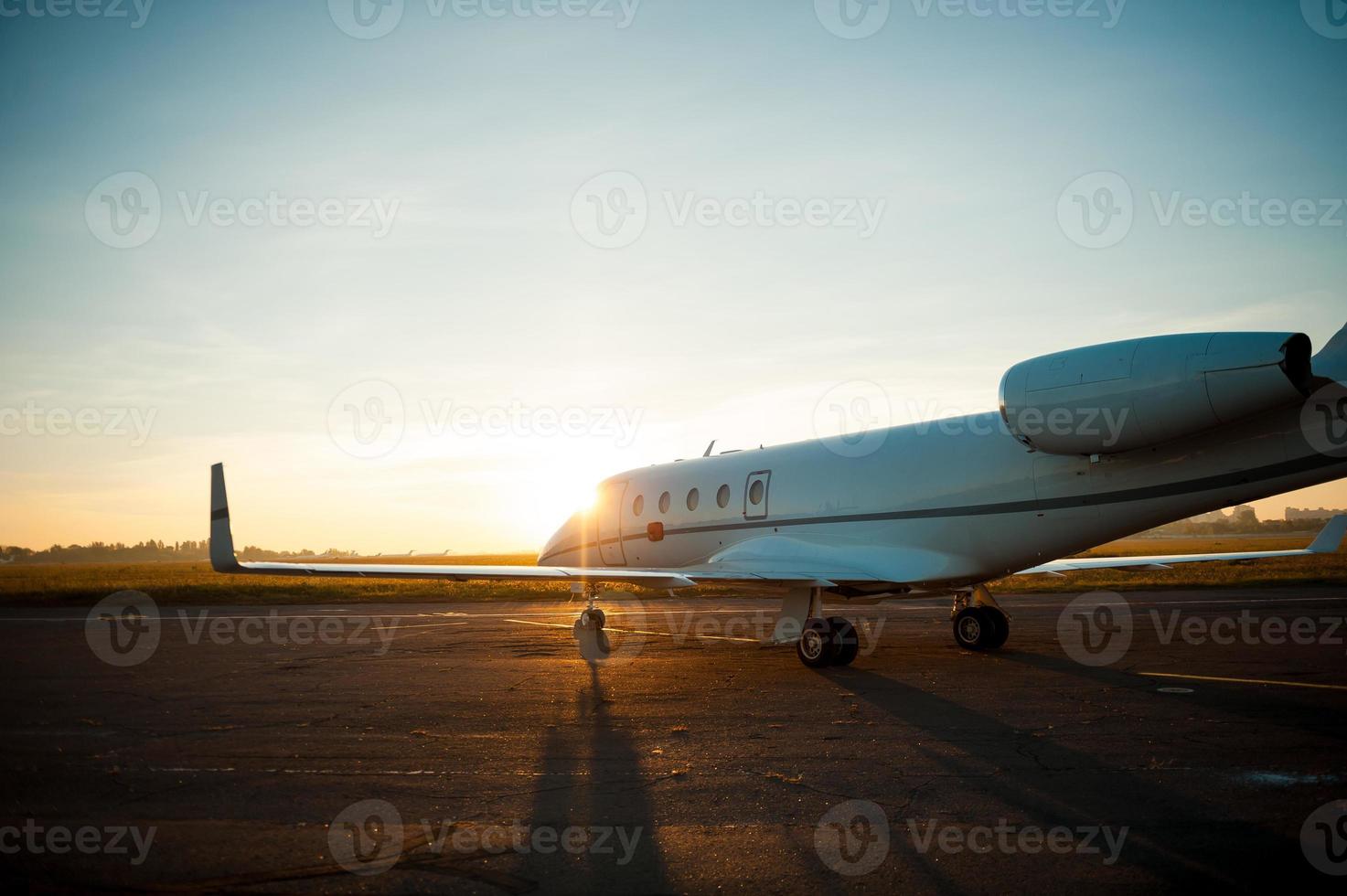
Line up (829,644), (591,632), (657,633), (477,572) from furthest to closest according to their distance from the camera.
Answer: (657,633) → (591,632) → (477,572) → (829,644)

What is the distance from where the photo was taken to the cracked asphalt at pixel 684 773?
4.74 meters

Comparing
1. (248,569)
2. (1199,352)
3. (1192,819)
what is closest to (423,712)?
(248,569)

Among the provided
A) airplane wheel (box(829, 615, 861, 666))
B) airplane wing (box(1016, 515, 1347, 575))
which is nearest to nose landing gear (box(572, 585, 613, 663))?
airplane wheel (box(829, 615, 861, 666))

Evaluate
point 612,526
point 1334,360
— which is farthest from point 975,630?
point 612,526

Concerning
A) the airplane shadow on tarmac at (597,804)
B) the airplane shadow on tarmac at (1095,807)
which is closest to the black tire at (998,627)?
the airplane shadow on tarmac at (1095,807)

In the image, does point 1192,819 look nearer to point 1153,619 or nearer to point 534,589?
point 1153,619

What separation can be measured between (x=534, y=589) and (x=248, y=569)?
2780cm

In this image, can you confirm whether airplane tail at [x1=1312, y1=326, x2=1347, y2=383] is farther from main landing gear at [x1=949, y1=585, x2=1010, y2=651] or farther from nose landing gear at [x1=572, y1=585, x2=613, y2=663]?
nose landing gear at [x1=572, y1=585, x2=613, y2=663]

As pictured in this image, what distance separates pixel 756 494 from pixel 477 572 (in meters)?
5.05

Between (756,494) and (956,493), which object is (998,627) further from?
(756,494)

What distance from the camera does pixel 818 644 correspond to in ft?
42.9

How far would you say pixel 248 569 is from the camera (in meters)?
13.3

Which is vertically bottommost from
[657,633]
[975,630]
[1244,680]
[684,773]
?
[657,633]

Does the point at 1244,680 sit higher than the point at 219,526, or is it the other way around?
the point at 219,526
